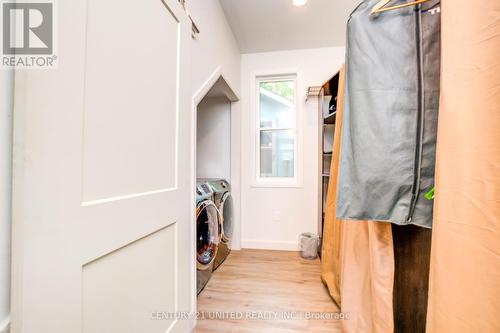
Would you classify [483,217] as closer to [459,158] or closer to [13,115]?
[459,158]

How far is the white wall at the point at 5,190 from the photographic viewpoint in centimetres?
46

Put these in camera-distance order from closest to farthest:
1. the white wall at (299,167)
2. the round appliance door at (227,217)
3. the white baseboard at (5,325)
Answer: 1. the white baseboard at (5,325)
2. the round appliance door at (227,217)
3. the white wall at (299,167)

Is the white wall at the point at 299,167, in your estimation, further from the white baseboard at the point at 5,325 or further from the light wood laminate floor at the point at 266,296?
the white baseboard at the point at 5,325

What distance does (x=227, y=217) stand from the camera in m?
2.66

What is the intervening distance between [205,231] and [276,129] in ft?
5.64

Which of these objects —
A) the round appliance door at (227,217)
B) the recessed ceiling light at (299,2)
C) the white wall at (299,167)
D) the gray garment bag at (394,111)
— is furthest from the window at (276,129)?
the gray garment bag at (394,111)

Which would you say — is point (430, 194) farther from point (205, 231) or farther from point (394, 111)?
point (205, 231)

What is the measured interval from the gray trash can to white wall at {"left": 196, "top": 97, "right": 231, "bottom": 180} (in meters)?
1.28

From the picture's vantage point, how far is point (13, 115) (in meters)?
0.46

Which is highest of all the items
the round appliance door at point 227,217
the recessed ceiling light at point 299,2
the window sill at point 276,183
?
the recessed ceiling light at point 299,2

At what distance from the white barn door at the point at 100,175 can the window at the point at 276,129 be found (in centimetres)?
200

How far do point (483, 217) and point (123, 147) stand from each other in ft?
3.65

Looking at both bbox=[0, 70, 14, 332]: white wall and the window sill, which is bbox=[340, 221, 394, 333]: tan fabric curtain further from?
the window sill

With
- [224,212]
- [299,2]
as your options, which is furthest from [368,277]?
[299,2]
